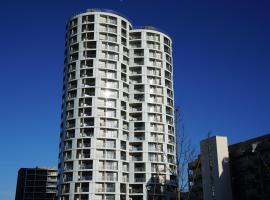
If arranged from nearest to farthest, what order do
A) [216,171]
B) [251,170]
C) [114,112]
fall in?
[251,170] < [216,171] < [114,112]

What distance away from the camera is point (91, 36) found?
372 ft

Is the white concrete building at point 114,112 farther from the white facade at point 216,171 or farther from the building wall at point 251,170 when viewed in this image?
the building wall at point 251,170

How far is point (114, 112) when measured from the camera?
351ft

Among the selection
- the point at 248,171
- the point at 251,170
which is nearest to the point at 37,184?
the point at 248,171

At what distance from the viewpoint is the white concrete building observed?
102 m

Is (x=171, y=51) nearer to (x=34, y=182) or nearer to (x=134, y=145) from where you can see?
(x=134, y=145)

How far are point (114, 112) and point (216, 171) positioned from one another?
3219 centimetres

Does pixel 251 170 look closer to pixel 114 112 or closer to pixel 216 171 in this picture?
pixel 216 171

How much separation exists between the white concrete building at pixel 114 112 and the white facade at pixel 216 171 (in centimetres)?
903

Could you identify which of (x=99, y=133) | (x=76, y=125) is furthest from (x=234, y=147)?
(x=76, y=125)

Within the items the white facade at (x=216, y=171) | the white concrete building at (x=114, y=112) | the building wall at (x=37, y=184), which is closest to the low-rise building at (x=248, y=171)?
the white facade at (x=216, y=171)

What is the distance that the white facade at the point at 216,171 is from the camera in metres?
94.1

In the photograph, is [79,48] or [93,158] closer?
[93,158]

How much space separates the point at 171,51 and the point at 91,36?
29778 mm
